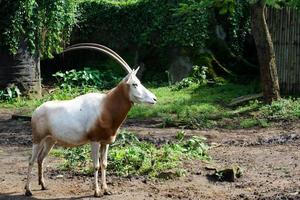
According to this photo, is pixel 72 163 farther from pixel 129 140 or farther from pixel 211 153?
pixel 211 153

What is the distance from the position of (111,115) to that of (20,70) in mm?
10260

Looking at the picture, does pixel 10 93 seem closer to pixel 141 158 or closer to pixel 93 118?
pixel 141 158

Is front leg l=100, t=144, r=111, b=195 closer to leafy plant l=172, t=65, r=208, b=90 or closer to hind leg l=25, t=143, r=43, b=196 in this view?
hind leg l=25, t=143, r=43, b=196

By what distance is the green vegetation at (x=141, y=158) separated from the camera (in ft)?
30.3

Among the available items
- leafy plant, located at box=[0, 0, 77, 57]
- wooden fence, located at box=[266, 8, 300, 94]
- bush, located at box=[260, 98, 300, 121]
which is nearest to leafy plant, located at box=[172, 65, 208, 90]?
wooden fence, located at box=[266, 8, 300, 94]

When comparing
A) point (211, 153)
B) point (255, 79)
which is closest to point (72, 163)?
point (211, 153)

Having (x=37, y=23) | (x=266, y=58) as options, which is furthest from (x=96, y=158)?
(x=37, y=23)

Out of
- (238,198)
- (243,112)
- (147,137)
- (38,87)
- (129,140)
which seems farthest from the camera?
(38,87)

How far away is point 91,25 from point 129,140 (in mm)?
12912

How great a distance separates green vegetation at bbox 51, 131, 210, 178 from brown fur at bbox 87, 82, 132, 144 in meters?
1.23

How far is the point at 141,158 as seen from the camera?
934 cm

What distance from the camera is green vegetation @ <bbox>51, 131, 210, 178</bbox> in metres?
9.23

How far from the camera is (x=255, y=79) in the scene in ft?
62.3

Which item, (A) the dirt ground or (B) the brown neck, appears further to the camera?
(A) the dirt ground
